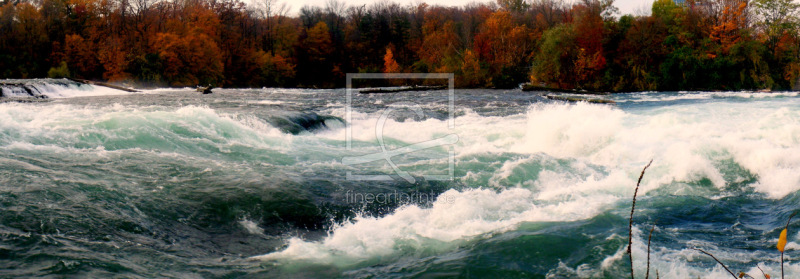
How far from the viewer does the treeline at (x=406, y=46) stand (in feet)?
113

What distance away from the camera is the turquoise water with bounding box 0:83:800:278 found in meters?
4.39

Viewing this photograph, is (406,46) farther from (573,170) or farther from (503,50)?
(573,170)

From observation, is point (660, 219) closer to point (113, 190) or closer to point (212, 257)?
point (212, 257)

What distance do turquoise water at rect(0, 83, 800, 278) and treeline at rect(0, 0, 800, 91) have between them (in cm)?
2618

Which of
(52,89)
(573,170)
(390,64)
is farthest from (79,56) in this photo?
(573,170)

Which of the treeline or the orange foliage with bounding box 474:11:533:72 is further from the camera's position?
the orange foliage with bounding box 474:11:533:72

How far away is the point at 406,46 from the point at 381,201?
195 feet

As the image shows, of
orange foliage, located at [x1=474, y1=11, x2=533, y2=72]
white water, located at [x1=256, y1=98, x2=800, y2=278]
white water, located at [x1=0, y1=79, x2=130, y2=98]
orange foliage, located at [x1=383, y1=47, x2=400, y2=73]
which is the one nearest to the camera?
white water, located at [x1=256, y1=98, x2=800, y2=278]

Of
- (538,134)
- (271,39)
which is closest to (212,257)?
(538,134)

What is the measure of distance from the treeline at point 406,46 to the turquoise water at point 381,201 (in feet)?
85.9

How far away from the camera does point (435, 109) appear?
1923 centimetres

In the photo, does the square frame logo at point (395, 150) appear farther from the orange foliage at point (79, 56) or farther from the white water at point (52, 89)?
the orange foliage at point (79, 56)

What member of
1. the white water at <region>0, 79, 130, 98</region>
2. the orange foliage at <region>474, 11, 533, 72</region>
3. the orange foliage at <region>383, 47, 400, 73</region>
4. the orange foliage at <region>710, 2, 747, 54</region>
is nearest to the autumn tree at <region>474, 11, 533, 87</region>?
the orange foliage at <region>474, 11, 533, 72</region>

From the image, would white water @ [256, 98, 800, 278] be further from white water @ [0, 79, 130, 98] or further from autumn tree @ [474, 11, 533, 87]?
autumn tree @ [474, 11, 533, 87]
